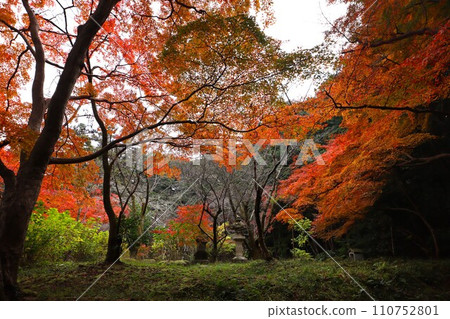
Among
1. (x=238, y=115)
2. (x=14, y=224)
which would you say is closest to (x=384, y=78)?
(x=238, y=115)

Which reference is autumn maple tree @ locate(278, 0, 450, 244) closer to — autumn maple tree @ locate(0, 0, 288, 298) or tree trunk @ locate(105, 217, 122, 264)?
autumn maple tree @ locate(0, 0, 288, 298)

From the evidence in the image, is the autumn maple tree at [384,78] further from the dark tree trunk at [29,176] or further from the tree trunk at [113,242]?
the tree trunk at [113,242]

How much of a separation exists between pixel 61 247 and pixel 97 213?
553 centimetres

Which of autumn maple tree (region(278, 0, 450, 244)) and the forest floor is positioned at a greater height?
autumn maple tree (region(278, 0, 450, 244))

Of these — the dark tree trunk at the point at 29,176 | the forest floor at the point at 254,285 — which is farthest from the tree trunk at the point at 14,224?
the forest floor at the point at 254,285

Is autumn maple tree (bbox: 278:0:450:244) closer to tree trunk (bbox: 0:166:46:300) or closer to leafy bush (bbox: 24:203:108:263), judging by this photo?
tree trunk (bbox: 0:166:46:300)
